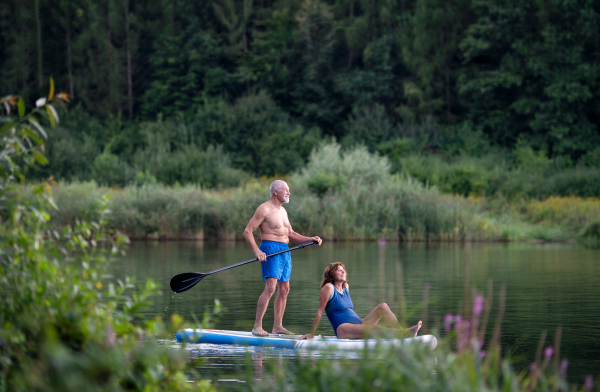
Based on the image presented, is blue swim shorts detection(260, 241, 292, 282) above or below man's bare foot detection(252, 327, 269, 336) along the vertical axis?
above

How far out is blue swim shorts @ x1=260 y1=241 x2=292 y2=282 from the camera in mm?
10953

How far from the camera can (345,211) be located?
31.7 metres

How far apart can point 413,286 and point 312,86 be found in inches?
1576

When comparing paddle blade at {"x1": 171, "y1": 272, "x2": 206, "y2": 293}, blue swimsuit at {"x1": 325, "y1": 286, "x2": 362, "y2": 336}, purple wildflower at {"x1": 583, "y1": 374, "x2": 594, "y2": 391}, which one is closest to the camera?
purple wildflower at {"x1": 583, "y1": 374, "x2": 594, "y2": 391}

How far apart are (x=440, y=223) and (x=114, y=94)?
3555 cm

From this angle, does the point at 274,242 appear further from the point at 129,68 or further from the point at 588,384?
the point at 129,68

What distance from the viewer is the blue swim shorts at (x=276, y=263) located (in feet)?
35.9

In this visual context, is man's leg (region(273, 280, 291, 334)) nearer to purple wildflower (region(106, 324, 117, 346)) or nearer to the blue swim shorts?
the blue swim shorts

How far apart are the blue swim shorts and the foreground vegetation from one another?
20.3 m

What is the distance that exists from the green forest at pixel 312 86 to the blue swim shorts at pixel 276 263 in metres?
30.1

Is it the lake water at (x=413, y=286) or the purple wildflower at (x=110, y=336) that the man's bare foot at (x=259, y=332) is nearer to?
the lake water at (x=413, y=286)

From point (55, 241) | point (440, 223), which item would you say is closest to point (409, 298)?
point (55, 241)

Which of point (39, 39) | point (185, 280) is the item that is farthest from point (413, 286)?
point (39, 39)

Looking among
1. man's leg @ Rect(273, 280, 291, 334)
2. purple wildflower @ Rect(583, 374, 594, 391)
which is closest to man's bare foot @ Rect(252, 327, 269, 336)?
man's leg @ Rect(273, 280, 291, 334)
